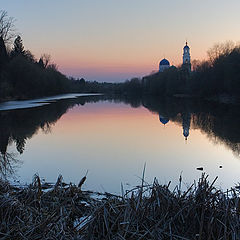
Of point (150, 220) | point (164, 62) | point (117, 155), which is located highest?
point (164, 62)

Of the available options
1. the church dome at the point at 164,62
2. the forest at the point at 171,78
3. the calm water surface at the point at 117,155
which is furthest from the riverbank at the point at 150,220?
the church dome at the point at 164,62

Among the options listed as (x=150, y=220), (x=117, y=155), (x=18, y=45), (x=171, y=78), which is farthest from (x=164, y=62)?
(x=150, y=220)

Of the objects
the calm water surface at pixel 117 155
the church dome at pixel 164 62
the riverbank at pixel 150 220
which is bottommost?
the calm water surface at pixel 117 155

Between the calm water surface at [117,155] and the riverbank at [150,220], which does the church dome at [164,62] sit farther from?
the riverbank at [150,220]

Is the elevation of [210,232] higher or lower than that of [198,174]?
higher

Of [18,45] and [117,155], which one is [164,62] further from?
[117,155]

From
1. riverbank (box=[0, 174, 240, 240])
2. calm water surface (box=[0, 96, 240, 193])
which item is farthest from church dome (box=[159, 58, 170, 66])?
riverbank (box=[0, 174, 240, 240])

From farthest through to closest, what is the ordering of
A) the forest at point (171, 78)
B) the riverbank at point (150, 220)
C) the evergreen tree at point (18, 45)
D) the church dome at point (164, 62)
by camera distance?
the church dome at point (164, 62), the evergreen tree at point (18, 45), the forest at point (171, 78), the riverbank at point (150, 220)

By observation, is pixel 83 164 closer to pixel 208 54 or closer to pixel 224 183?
pixel 224 183

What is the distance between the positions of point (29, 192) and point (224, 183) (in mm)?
4530

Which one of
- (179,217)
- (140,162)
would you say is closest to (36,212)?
(179,217)

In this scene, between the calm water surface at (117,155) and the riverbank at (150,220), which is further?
the calm water surface at (117,155)

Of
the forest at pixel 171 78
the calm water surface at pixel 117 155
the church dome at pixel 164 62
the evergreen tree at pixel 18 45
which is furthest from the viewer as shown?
the church dome at pixel 164 62

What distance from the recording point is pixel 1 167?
24.1ft
